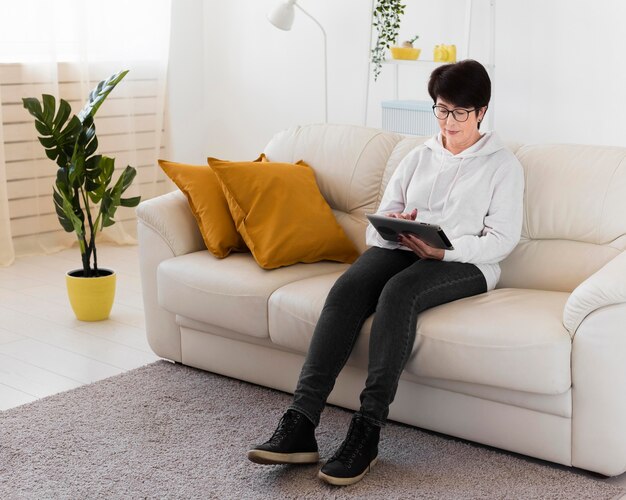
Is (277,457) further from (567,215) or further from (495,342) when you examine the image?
(567,215)

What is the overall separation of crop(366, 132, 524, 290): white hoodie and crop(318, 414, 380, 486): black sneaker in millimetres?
565

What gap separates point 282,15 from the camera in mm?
4719

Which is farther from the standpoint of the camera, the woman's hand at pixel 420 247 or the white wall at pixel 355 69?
the white wall at pixel 355 69

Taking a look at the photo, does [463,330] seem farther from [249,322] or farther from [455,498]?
[249,322]

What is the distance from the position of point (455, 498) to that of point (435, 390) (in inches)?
15.3

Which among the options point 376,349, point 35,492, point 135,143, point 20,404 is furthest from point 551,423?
point 135,143

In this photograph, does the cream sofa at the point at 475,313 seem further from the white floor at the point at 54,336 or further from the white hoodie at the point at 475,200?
the white floor at the point at 54,336

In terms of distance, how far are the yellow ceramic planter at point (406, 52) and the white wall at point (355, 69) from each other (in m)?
0.24

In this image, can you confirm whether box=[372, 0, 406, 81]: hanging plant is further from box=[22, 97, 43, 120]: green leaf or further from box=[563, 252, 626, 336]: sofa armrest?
box=[563, 252, 626, 336]: sofa armrest

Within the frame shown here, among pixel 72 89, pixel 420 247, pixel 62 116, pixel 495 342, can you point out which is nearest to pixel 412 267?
pixel 420 247

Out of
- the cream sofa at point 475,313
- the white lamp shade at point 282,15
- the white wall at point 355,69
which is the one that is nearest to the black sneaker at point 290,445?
the cream sofa at point 475,313

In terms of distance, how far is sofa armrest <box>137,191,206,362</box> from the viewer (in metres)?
3.23

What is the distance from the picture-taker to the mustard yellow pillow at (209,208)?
10.4 feet

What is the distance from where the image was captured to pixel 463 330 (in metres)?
2.43
